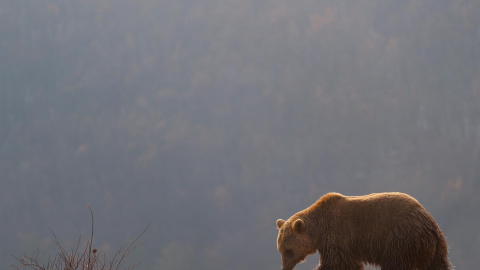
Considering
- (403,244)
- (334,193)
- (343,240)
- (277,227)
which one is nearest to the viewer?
(403,244)

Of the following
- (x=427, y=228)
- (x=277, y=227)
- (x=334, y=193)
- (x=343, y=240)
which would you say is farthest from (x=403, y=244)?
(x=277, y=227)

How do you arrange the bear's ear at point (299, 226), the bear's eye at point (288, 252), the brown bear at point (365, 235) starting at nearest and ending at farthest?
the brown bear at point (365, 235) < the bear's ear at point (299, 226) < the bear's eye at point (288, 252)

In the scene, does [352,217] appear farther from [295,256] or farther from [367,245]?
[295,256]

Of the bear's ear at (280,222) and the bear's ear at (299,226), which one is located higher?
the bear's ear at (280,222)

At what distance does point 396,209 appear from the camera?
7.54 meters

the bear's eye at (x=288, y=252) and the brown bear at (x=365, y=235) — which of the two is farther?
the bear's eye at (x=288, y=252)

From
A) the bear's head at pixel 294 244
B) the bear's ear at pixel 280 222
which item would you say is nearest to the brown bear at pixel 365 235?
the bear's head at pixel 294 244

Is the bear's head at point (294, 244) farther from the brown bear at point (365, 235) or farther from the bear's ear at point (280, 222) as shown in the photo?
the bear's ear at point (280, 222)

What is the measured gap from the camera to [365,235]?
7695mm

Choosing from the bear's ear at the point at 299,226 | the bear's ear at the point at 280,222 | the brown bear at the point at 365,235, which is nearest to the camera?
the brown bear at the point at 365,235

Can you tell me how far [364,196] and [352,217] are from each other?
417mm

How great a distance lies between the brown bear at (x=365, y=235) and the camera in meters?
7.43

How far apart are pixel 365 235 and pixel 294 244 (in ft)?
3.87

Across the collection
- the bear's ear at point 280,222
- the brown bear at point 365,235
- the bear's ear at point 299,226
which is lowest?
the brown bear at point 365,235
